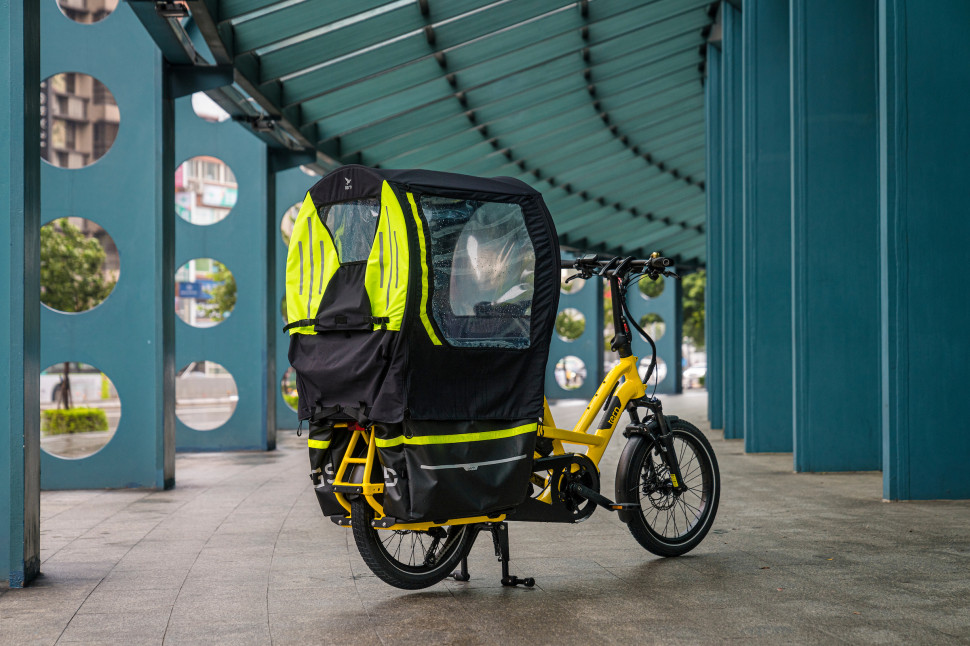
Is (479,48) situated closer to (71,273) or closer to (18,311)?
(18,311)

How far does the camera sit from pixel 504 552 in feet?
16.1

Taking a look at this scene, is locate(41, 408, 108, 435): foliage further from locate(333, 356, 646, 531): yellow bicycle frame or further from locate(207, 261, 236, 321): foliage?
locate(333, 356, 646, 531): yellow bicycle frame

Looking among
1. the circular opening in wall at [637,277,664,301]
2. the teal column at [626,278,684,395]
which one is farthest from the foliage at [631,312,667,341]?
the circular opening in wall at [637,277,664,301]

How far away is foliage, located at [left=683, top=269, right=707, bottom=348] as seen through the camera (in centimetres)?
4134

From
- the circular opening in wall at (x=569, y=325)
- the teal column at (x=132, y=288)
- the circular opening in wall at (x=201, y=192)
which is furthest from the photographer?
the circular opening in wall at (x=201, y=192)

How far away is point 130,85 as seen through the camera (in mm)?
9969

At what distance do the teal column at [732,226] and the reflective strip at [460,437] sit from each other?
1031cm

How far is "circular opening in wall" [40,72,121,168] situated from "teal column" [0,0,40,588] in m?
57.5

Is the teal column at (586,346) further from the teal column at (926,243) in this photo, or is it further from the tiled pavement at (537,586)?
the tiled pavement at (537,586)

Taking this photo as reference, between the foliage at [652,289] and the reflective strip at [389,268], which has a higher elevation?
the foliage at [652,289]

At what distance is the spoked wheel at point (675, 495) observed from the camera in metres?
5.40

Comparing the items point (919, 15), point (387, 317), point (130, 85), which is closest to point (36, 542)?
point (387, 317)

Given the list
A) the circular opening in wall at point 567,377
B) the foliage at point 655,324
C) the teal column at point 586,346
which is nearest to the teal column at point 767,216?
the teal column at point 586,346

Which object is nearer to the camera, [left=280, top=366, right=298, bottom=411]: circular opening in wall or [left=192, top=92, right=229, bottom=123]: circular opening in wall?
[left=192, top=92, right=229, bottom=123]: circular opening in wall
